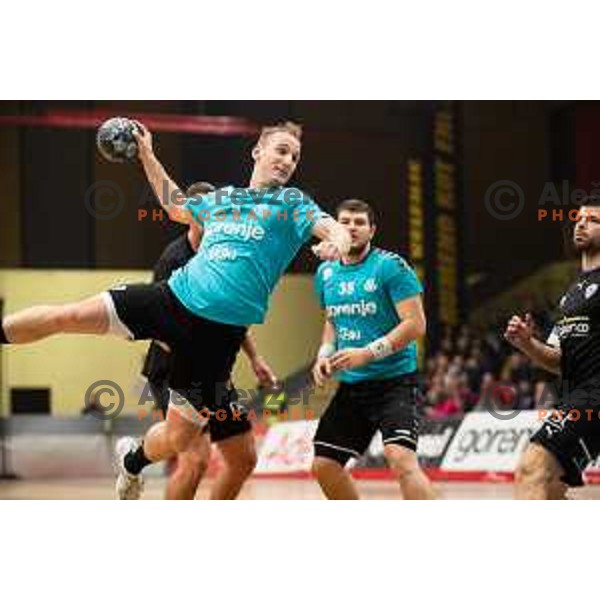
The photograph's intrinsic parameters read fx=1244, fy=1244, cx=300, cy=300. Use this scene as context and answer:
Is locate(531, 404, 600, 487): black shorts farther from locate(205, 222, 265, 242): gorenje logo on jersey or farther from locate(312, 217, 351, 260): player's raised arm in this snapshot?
locate(205, 222, 265, 242): gorenje logo on jersey

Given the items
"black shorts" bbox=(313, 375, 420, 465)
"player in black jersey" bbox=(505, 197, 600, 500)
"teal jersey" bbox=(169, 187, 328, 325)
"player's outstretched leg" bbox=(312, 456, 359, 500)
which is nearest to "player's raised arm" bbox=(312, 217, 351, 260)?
"teal jersey" bbox=(169, 187, 328, 325)

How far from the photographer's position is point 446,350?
12.4m

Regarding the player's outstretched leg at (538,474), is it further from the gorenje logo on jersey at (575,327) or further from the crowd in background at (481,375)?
the crowd in background at (481,375)

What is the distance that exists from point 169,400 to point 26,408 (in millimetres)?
4776

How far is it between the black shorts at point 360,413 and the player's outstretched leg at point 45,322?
5.33ft

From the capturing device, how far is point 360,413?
7633 millimetres

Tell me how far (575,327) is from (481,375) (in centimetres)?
602

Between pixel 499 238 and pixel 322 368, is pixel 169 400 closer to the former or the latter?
pixel 322 368

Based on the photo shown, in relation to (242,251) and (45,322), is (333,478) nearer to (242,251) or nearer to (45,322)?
(242,251)

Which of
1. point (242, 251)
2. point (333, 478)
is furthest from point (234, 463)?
point (242, 251)

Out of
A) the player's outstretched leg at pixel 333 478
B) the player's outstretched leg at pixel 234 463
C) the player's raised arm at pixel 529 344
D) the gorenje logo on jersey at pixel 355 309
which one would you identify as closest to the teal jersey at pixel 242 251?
the gorenje logo on jersey at pixel 355 309

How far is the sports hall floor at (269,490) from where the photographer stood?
10820 millimetres
